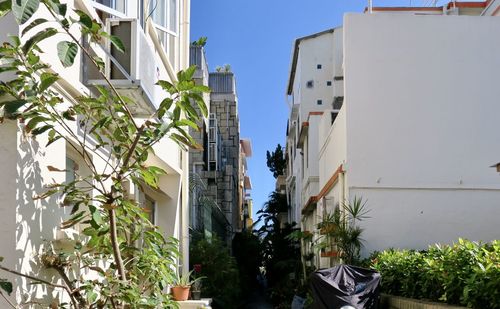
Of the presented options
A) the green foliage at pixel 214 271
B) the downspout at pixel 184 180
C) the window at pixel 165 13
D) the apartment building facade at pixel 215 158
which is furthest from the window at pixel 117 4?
the apartment building facade at pixel 215 158

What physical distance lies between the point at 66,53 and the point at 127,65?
240 cm

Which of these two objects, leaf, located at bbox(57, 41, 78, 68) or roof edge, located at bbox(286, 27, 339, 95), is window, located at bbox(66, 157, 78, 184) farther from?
roof edge, located at bbox(286, 27, 339, 95)

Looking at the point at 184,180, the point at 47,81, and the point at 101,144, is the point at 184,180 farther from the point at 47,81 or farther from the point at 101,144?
the point at 47,81

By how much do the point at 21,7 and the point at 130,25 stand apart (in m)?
2.91

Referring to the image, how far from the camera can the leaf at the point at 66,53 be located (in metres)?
3.06

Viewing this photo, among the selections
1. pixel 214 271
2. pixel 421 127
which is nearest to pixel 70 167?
pixel 421 127

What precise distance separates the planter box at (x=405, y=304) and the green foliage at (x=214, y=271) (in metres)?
6.21

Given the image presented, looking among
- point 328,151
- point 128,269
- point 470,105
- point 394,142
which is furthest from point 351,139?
point 128,269

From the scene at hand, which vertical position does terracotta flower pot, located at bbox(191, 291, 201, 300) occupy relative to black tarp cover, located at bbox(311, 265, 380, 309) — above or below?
below

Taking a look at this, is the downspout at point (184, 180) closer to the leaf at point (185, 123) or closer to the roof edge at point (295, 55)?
the leaf at point (185, 123)

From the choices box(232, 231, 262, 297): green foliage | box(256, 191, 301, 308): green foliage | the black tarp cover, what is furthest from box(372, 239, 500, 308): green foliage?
box(232, 231, 262, 297): green foliage

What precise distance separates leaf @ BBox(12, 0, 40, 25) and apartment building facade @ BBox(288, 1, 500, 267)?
9.71 metres

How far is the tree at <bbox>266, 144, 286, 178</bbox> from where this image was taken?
42.0 meters

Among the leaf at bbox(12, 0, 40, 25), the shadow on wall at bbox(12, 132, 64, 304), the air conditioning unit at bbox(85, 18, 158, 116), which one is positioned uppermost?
the air conditioning unit at bbox(85, 18, 158, 116)
